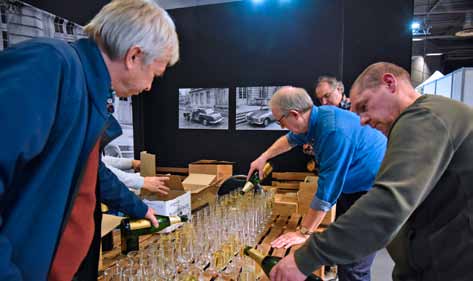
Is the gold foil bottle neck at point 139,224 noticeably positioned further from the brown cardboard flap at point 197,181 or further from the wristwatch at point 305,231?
the brown cardboard flap at point 197,181

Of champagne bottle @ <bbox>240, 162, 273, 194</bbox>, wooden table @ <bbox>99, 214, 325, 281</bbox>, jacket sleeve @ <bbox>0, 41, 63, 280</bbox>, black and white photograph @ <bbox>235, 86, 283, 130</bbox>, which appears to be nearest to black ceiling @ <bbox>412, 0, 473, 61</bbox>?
black and white photograph @ <bbox>235, 86, 283, 130</bbox>

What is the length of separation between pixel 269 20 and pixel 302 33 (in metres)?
0.46

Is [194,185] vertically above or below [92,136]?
below

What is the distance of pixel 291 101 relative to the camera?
6.58 ft

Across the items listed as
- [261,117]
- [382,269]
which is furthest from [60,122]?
[382,269]

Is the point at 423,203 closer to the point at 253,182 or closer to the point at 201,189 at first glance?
the point at 253,182

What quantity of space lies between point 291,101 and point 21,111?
155 cm

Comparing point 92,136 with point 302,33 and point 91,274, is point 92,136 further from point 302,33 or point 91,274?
point 302,33

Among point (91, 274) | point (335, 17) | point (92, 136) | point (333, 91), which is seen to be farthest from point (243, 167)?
point (92, 136)

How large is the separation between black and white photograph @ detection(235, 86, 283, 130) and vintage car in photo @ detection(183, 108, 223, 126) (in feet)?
0.97

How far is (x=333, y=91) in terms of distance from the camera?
146 inches

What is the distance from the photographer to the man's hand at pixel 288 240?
1.69 metres

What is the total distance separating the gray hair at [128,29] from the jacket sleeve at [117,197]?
0.69 m

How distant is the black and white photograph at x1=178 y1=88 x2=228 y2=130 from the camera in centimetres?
454
